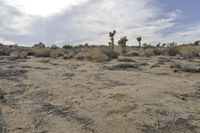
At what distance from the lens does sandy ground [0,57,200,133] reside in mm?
7684

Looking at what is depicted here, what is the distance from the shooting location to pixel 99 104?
9.06m

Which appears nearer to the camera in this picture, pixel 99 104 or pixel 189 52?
pixel 99 104

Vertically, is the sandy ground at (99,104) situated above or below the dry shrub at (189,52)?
below

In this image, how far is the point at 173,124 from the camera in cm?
770

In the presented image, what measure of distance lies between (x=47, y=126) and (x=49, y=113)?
84cm

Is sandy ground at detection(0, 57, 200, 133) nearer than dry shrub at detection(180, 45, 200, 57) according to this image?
Yes

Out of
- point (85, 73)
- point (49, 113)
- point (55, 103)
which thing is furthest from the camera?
point (85, 73)

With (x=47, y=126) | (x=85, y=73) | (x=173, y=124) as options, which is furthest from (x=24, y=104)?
(x=85, y=73)

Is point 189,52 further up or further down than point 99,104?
further up

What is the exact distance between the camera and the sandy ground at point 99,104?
7684 mm

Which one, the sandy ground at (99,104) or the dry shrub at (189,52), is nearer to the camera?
the sandy ground at (99,104)

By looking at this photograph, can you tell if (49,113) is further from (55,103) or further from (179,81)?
(179,81)

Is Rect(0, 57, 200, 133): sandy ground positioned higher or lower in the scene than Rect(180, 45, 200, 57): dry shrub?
lower

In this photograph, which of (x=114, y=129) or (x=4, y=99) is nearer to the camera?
(x=114, y=129)
